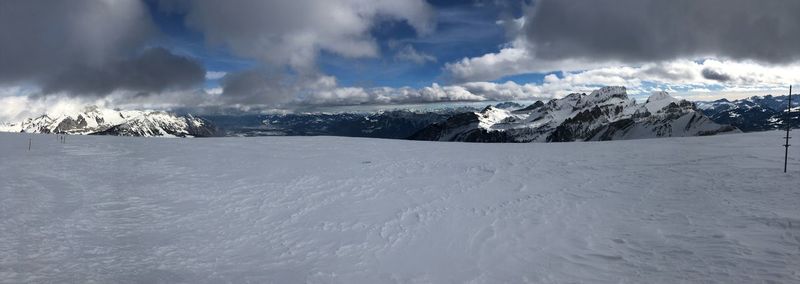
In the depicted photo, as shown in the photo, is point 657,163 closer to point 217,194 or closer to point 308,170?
point 308,170

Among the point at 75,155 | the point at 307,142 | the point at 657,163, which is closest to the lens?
the point at 657,163

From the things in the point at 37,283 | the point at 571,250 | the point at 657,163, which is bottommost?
the point at 37,283

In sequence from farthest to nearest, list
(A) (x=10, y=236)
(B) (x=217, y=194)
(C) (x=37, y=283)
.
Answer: (B) (x=217, y=194) → (A) (x=10, y=236) → (C) (x=37, y=283)

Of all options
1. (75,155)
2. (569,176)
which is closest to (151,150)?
(75,155)

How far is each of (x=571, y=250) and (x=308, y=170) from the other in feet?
49.1

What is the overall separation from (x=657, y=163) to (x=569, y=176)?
5.70 m

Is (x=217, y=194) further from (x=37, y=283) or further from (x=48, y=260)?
(x=37, y=283)

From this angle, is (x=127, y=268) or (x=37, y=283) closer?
(x=37, y=283)

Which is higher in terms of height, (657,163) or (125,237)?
(657,163)

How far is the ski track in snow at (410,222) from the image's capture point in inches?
366

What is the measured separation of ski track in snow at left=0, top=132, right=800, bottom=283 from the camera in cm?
930

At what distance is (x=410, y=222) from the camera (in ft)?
42.7

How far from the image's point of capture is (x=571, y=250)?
10.3 m

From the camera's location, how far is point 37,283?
8.75 metres
